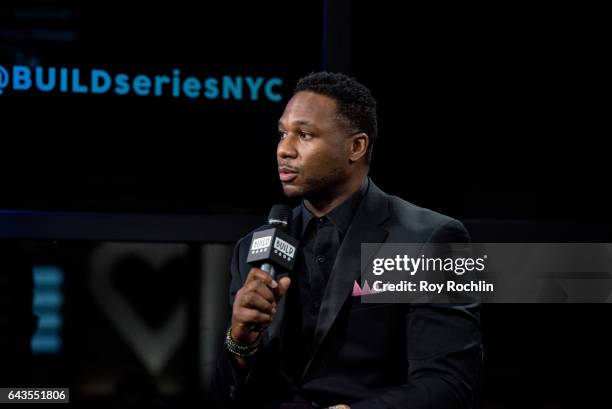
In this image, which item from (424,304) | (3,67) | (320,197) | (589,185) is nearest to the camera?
(424,304)

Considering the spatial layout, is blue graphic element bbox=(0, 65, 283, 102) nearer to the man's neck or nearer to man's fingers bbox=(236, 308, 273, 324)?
the man's neck

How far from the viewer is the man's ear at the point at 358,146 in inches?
87.6

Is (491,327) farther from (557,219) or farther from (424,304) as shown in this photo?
(424,304)

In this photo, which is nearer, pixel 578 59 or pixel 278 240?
pixel 278 240

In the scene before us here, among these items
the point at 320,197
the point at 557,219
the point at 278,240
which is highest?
the point at 557,219

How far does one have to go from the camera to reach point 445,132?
3.60 m

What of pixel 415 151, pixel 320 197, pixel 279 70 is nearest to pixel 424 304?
pixel 320 197

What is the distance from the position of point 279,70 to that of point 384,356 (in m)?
1.96

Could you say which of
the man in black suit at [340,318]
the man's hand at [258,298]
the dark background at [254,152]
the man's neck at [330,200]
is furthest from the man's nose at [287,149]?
the dark background at [254,152]

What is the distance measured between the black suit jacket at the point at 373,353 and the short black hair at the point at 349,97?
35 centimetres

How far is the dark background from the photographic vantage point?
341 centimetres

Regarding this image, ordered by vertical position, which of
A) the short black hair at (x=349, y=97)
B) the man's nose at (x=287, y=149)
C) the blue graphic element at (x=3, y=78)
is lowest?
the man's nose at (x=287, y=149)

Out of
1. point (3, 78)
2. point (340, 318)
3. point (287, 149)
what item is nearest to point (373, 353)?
point (340, 318)

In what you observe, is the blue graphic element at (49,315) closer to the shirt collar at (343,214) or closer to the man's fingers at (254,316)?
the shirt collar at (343,214)
